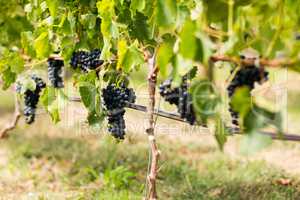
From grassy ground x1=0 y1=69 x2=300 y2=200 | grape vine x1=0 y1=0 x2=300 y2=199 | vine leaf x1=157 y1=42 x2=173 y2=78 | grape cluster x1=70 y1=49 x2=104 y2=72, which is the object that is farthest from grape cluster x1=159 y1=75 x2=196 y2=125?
grassy ground x1=0 y1=69 x2=300 y2=200

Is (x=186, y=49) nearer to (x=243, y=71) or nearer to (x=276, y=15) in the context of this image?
(x=276, y=15)

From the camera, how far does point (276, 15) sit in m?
1.49

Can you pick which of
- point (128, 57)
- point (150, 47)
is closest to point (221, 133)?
point (128, 57)

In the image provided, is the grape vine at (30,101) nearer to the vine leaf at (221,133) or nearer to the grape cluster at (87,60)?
the grape cluster at (87,60)

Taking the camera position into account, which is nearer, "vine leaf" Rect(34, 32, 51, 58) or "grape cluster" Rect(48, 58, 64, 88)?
Answer: "vine leaf" Rect(34, 32, 51, 58)

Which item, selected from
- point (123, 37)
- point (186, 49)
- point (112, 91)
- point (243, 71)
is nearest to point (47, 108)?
point (112, 91)

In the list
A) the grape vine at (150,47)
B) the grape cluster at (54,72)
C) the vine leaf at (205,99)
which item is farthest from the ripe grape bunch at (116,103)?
the vine leaf at (205,99)

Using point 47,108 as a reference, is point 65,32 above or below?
above

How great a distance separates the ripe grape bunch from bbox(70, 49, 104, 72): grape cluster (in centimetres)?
24

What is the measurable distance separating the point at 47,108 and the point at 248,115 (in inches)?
50.3

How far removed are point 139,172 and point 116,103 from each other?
1408 mm

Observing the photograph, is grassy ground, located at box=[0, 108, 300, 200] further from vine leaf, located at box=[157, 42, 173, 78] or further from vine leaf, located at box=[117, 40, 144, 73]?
vine leaf, located at box=[157, 42, 173, 78]

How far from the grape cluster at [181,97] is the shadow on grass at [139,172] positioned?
3.93ft

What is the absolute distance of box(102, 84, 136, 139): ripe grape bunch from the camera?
2.57 m
